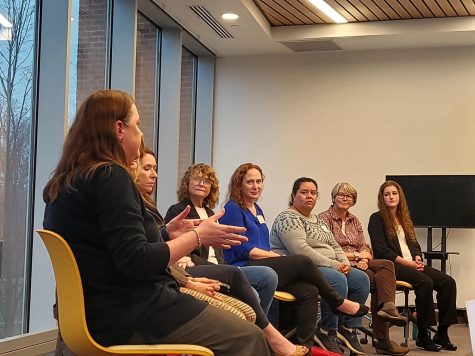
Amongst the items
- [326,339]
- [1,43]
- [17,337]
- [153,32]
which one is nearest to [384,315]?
[326,339]

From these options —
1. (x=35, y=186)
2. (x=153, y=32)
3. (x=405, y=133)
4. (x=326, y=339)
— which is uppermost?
(x=153, y=32)

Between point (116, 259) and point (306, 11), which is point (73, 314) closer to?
point (116, 259)

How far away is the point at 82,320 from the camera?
1.98 meters

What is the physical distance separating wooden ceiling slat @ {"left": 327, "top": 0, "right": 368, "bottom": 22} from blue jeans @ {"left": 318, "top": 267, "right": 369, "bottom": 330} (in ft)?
Result: 9.12

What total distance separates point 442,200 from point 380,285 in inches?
84.2

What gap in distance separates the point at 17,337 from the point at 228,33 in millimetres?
4081

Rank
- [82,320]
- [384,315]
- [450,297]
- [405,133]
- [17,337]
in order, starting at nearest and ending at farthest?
[82,320], [17,337], [384,315], [450,297], [405,133]

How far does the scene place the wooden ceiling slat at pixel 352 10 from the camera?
681 cm

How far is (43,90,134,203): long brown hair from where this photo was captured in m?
2.06

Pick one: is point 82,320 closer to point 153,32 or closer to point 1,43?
point 1,43

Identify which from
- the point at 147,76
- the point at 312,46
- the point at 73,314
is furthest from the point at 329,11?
the point at 73,314

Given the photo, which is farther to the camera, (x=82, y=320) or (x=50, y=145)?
(x=50, y=145)

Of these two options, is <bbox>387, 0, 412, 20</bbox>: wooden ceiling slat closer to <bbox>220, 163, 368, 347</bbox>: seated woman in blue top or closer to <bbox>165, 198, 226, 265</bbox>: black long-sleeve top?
<bbox>220, 163, 368, 347</bbox>: seated woman in blue top

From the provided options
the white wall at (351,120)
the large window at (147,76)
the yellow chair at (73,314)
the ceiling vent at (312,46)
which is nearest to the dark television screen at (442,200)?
the white wall at (351,120)
